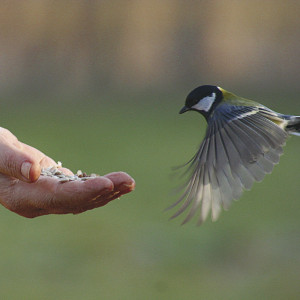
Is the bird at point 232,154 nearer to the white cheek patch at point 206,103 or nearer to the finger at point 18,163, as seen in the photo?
the white cheek patch at point 206,103

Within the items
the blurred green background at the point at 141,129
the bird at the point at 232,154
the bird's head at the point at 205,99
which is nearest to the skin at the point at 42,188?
the bird at the point at 232,154

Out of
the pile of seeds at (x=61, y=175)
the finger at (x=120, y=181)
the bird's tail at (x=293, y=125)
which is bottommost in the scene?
the pile of seeds at (x=61, y=175)

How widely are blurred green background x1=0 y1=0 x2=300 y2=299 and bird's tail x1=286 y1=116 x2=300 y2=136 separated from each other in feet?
6.58

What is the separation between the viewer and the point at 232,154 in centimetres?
359

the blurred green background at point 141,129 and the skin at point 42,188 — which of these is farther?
the blurred green background at point 141,129

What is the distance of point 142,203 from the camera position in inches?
310

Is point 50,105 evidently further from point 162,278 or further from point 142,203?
point 162,278

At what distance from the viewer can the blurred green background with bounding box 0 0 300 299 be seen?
6.04 m

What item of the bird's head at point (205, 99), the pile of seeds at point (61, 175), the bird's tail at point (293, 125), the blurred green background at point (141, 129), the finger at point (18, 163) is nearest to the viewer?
the finger at point (18, 163)

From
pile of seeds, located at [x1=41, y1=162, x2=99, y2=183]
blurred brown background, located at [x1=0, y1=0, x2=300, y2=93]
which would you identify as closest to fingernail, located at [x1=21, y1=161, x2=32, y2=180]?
pile of seeds, located at [x1=41, y1=162, x2=99, y2=183]

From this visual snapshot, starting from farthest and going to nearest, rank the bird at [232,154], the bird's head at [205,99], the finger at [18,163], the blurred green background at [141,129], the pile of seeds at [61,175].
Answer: the blurred green background at [141,129] → the bird's head at [205,99] → the bird at [232,154] → the pile of seeds at [61,175] → the finger at [18,163]

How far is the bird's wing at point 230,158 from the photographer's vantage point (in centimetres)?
346

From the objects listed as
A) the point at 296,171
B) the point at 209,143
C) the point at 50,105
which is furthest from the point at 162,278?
the point at 50,105

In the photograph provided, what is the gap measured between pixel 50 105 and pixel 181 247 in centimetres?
768
